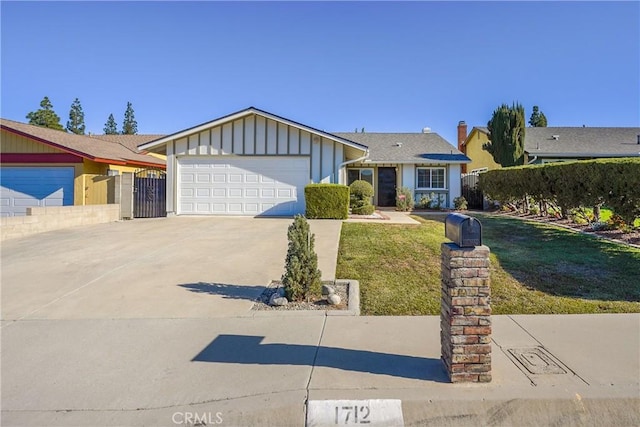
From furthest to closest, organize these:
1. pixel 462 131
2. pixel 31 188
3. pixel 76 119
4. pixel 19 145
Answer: pixel 76 119 < pixel 462 131 < pixel 31 188 < pixel 19 145

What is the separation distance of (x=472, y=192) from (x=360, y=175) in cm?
611

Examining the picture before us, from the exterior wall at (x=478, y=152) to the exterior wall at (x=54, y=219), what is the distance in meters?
21.1

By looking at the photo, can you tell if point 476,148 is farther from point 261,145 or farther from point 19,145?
point 19,145

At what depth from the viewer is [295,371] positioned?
328 cm

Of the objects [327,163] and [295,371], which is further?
[327,163]

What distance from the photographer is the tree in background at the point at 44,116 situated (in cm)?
3993

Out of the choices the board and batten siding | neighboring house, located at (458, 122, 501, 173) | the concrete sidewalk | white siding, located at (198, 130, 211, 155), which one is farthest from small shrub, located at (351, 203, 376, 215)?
the concrete sidewalk

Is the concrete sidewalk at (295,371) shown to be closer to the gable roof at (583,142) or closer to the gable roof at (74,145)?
the gable roof at (74,145)

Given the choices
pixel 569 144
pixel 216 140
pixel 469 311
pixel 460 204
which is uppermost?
pixel 569 144

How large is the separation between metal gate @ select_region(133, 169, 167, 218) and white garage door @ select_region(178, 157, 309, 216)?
47.2 inches

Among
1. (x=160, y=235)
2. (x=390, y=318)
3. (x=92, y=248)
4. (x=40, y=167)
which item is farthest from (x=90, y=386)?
(x=40, y=167)

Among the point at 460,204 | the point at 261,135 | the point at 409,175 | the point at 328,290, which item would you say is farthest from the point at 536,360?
the point at 409,175

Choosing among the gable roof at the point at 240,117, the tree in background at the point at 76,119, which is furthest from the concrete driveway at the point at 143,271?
the tree in background at the point at 76,119

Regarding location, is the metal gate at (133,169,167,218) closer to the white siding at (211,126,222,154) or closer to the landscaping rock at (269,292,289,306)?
the white siding at (211,126,222,154)
